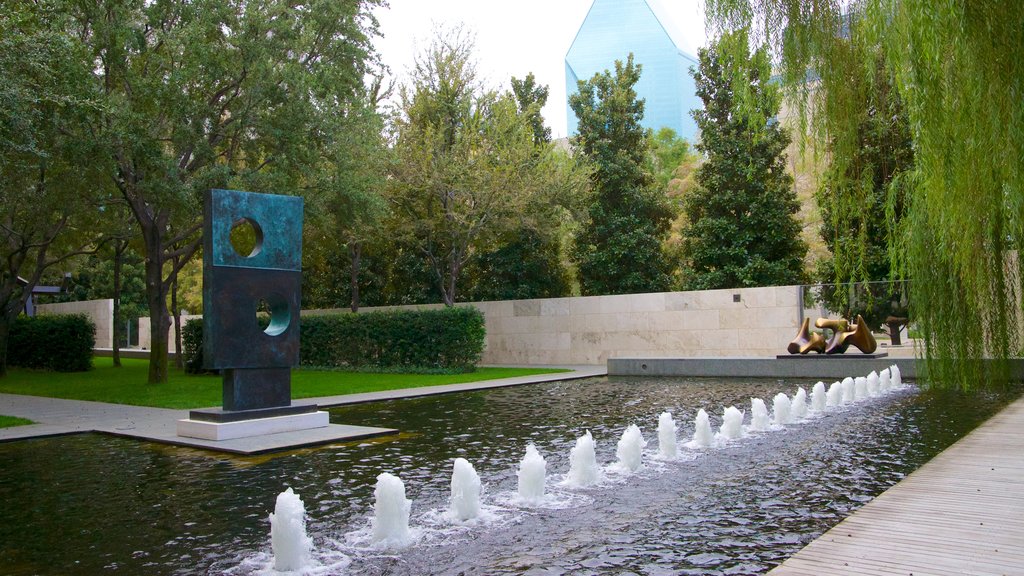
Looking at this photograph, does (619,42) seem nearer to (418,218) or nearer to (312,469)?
(418,218)

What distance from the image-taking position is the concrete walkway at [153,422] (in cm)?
1005

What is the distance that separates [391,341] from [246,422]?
1239 cm

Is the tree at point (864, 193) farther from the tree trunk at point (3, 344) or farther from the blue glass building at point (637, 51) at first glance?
the blue glass building at point (637, 51)

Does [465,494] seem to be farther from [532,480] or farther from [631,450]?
[631,450]

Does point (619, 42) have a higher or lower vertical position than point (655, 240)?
higher

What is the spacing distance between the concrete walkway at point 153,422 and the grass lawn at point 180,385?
2.08 feet

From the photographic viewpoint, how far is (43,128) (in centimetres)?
1432

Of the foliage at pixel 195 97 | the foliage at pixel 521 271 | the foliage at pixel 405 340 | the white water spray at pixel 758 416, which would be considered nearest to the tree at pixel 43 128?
the foliage at pixel 195 97

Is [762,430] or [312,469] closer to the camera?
[312,469]

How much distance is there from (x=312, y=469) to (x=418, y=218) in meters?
17.5

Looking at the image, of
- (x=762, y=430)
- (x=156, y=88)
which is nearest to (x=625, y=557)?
(x=762, y=430)

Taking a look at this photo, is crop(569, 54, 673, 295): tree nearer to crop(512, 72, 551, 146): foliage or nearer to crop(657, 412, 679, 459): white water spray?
crop(512, 72, 551, 146): foliage

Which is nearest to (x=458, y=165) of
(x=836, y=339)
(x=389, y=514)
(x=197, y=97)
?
(x=197, y=97)

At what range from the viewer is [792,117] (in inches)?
281
